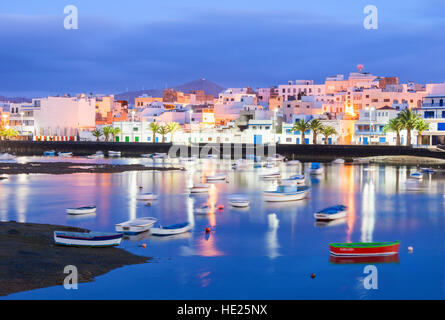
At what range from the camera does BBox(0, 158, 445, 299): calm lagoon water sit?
76.7 feet

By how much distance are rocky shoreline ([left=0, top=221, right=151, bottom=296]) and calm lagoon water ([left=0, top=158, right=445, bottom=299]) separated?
2.30ft

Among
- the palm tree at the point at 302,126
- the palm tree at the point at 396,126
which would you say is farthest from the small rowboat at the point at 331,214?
the palm tree at the point at 302,126

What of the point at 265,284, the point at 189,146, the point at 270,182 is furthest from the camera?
the point at 189,146

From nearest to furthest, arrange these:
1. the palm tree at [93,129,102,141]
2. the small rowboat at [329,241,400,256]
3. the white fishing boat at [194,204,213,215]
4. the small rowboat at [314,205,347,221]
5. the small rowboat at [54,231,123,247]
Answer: the small rowboat at [329,241,400,256], the small rowboat at [54,231,123,247], the small rowboat at [314,205,347,221], the white fishing boat at [194,204,213,215], the palm tree at [93,129,102,141]

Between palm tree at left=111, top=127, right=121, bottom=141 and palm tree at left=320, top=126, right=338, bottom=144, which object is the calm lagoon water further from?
palm tree at left=111, top=127, right=121, bottom=141

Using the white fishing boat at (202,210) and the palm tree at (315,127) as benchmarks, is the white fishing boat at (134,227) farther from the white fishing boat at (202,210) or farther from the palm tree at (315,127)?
the palm tree at (315,127)

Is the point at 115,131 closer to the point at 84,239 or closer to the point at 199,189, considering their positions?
the point at 199,189

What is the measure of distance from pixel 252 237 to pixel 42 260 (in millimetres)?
12578

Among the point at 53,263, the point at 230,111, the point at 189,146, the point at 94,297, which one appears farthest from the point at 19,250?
the point at 230,111

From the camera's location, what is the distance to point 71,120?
536ft

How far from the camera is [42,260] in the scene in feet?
82.5

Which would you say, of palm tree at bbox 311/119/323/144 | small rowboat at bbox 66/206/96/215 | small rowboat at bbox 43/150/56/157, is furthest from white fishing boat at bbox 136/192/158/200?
small rowboat at bbox 43/150/56/157
